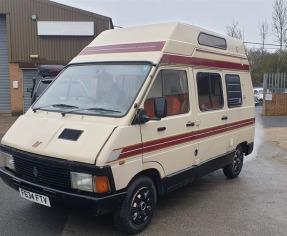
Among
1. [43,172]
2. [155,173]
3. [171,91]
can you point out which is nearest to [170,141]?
[155,173]

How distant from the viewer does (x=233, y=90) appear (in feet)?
21.6

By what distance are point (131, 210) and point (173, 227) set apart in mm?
716

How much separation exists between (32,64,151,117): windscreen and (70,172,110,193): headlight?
798 mm

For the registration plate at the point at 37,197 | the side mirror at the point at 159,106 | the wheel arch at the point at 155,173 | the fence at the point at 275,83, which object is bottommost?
the registration plate at the point at 37,197

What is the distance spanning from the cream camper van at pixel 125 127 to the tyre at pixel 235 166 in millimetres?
879

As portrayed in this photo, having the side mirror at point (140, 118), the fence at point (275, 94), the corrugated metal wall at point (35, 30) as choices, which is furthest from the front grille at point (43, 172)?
the fence at point (275, 94)

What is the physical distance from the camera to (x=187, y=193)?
593cm

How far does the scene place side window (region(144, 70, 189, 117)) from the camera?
443 centimetres

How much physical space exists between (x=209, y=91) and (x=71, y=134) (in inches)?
102

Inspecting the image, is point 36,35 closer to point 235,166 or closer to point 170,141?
point 235,166

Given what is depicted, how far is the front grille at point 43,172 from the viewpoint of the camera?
3889 millimetres

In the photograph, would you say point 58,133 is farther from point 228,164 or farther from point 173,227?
point 228,164

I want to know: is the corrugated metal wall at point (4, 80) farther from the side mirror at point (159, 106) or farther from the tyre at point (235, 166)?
the side mirror at point (159, 106)

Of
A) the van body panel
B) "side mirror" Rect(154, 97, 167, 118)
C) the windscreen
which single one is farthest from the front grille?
"side mirror" Rect(154, 97, 167, 118)
